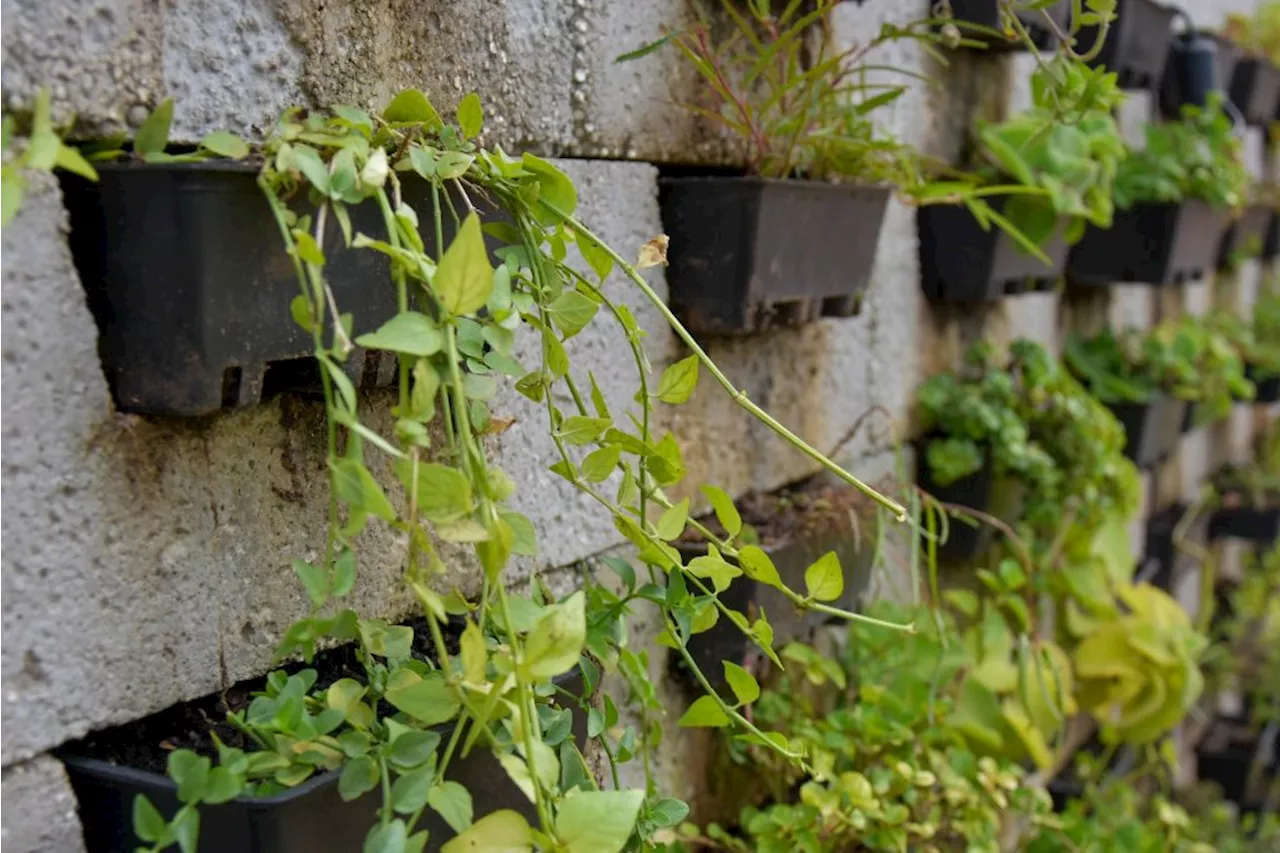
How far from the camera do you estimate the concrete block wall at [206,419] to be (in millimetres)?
871

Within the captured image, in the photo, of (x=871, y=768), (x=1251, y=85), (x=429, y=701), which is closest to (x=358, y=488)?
(x=429, y=701)

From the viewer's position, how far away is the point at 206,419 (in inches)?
39.2

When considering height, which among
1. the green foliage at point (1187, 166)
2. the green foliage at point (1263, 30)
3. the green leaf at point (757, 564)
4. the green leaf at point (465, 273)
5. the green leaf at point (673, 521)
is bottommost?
the green leaf at point (757, 564)

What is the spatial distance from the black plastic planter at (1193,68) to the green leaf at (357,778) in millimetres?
2707

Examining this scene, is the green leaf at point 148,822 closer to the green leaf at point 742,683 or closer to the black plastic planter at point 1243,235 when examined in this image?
the green leaf at point 742,683

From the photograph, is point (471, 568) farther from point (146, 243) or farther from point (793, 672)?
point (793, 672)

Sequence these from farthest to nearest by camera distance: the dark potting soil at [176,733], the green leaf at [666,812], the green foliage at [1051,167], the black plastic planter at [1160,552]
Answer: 1. the black plastic planter at [1160,552]
2. the green foliage at [1051,167]
3. the green leaf at [666,812]
4. the dark potting soil at [176,733]

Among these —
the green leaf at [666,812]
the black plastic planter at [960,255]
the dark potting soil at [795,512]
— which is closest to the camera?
the green leaf at [666,812]

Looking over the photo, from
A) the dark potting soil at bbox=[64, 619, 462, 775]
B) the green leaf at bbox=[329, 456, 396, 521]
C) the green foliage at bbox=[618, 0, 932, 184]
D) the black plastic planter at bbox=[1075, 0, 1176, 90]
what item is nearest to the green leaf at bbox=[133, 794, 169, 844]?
the dark potting soil at bbox=[64, 619, 462, 775]

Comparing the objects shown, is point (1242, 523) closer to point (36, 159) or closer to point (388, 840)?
point (388, 840)

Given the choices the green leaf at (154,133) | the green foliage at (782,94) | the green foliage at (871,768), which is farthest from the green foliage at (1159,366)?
the green leaf at (154,133)

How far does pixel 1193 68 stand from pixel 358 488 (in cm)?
279

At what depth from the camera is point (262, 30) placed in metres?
1.00

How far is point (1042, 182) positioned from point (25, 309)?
1623mm
